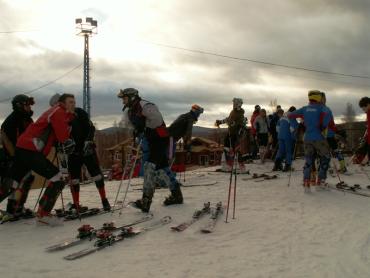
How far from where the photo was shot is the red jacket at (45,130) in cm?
644

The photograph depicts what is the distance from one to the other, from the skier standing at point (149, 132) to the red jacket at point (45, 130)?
1266mm

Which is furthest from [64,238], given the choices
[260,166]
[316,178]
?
[260,166]

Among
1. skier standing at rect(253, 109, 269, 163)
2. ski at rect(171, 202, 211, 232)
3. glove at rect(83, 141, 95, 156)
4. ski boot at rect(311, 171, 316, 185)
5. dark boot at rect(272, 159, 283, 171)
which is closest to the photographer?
ski at rect(171, 202, 211, 232)

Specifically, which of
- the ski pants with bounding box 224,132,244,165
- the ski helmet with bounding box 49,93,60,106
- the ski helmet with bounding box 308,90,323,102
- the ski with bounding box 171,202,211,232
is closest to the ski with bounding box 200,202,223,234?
the ski with bounding box 171,202,211,232

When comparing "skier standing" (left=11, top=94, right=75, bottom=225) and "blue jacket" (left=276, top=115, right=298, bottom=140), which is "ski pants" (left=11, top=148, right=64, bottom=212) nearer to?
"skier standing" (left=11, top=94, right=75, bottom=225)

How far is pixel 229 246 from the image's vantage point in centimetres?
538

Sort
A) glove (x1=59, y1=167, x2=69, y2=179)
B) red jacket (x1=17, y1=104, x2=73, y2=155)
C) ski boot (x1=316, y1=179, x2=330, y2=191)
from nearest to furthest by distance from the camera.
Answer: red jacket (x1=17, y1=104, x2=73, y2=155) < glove (x1=59, y1=167, x2=69, y2=179) < ski boot (x1=316, y1=179, x2=330, y2=191)

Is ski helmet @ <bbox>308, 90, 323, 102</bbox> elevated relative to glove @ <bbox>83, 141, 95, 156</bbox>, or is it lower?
elevated

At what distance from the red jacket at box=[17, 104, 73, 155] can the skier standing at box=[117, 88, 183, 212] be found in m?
1.27

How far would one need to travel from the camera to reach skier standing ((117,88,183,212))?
7.44 metres

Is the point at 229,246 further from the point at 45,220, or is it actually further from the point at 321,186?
the point at 321,186

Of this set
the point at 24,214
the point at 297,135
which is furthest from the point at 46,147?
the point at 297,135

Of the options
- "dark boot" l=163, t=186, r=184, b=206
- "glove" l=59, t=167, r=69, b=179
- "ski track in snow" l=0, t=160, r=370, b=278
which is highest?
"glove" l=59, t=167, r=69, b=179

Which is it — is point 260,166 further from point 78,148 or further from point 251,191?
point 78,148
